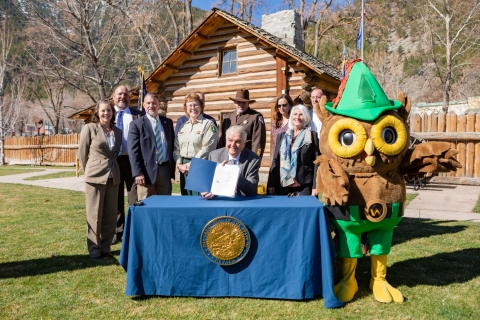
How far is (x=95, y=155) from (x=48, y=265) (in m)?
1.46

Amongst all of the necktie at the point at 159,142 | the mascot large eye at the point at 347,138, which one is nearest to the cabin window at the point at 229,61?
the necktie at the point at 159,142

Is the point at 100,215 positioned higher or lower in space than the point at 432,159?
lower

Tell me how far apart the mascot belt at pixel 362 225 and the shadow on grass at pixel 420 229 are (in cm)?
221

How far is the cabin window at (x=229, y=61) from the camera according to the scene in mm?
12398

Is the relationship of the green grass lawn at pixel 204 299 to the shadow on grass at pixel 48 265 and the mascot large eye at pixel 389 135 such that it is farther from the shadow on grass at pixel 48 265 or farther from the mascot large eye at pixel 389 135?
the mascot large eye at pixel 389 135

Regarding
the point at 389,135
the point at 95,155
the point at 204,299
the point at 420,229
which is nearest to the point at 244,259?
the point at 204,299

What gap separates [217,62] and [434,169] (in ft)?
32.9

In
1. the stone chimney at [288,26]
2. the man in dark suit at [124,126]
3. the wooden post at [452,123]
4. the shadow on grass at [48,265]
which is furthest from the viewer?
the stone chimney at [288,26]

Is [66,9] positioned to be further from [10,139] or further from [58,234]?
[10,139]

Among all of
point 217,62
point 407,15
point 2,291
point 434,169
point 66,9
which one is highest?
point 407,15

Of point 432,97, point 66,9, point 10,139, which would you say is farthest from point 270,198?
point 432,97

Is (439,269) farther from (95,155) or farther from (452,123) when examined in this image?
(452,123)

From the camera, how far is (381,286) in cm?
346

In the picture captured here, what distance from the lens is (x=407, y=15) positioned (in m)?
99.8
